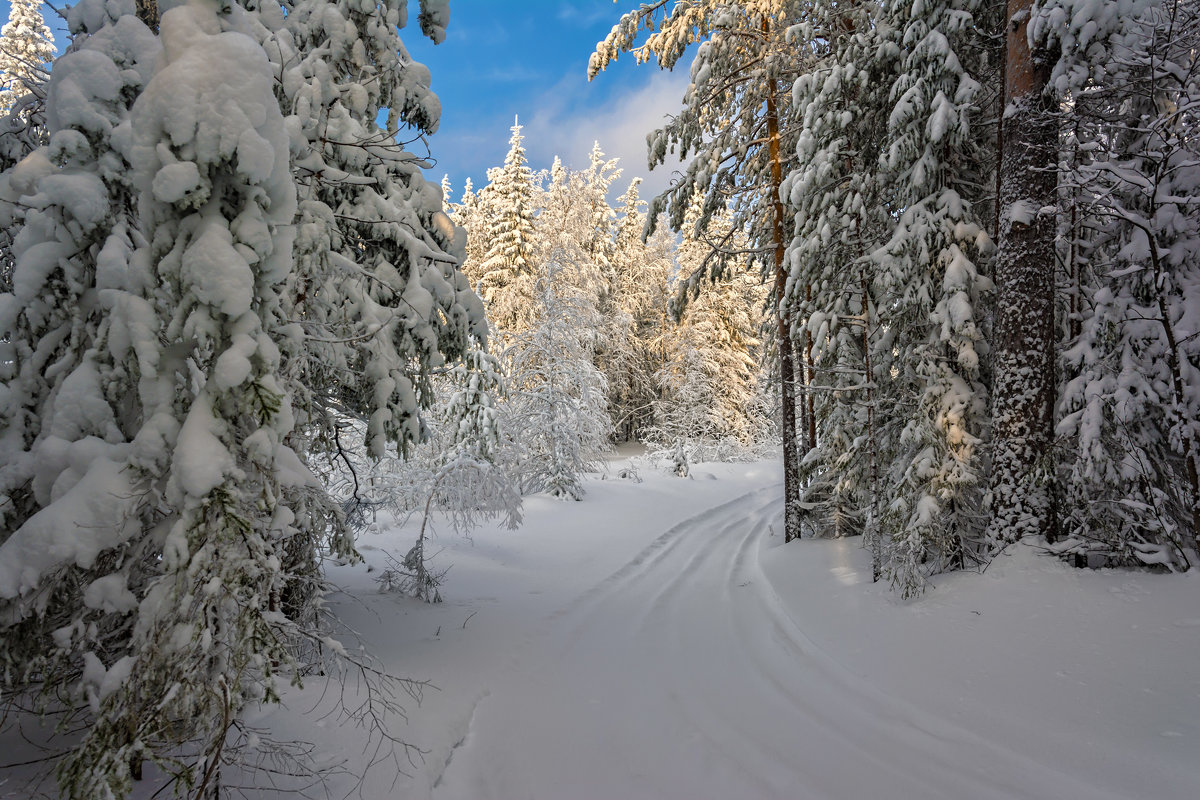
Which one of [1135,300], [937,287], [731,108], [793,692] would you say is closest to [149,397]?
[793,692]

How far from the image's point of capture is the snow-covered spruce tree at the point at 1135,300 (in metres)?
5.24

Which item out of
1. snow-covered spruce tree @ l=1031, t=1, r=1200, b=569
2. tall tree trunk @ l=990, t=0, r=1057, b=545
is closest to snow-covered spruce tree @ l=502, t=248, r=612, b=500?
tall tree trunk @ l=990, t=0, r=1057, b=545

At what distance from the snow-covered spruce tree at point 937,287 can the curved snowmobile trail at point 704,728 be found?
176 cm

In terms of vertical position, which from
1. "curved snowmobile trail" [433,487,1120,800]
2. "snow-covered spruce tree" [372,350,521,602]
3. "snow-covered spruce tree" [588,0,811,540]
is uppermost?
"snow-covered spruce tree" [588,0,811,540]

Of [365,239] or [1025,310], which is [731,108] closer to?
[1025,310]

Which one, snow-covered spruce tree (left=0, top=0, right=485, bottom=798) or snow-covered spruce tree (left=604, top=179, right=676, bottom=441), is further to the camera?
snow-covered spruce tree (left=604, top=179, right=676, bottom=441)

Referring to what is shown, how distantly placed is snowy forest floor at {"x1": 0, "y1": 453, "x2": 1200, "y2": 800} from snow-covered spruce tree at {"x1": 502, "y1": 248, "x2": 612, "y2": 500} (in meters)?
7.55

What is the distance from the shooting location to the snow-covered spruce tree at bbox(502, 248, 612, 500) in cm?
1595

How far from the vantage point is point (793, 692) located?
5.27m

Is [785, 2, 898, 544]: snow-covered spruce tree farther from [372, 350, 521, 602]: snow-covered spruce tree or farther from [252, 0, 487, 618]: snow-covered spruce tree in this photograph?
[252, 0, 487, 618]: snow-covered spruce tree

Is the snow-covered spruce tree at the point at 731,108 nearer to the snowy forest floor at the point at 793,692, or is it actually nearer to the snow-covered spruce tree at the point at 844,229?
the snow-covered spruce tree at the point at 844,229

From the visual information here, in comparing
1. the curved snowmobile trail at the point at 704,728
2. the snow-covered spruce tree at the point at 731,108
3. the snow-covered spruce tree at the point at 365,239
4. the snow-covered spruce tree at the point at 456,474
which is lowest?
the curved snowmobile trail at the point at 704,728

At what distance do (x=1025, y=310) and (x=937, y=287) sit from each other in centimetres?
116

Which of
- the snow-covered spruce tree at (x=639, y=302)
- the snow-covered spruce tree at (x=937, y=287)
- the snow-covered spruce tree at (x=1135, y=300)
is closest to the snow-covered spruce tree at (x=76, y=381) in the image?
the snow-covered spruce tree at (x=937, y=287)
